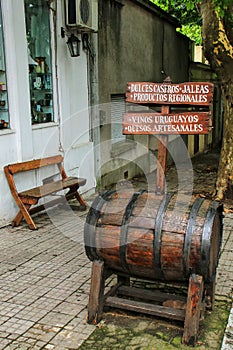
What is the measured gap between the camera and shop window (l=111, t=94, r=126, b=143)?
970cm

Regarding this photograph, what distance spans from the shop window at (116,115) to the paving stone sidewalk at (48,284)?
3.34 metres

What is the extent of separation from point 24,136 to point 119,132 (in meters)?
3.84

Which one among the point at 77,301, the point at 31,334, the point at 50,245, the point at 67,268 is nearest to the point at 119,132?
the point at 50,245

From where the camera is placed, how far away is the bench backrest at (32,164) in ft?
21.0

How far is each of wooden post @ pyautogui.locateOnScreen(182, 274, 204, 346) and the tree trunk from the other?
15.5 feet

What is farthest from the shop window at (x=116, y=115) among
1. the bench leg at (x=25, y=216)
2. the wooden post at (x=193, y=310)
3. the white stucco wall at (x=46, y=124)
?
the wooden post at (x=193, y=310)

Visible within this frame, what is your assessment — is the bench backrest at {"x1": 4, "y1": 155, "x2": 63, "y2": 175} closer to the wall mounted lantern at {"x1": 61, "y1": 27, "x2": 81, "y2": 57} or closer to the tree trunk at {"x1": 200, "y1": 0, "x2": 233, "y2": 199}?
the wall mounted lantern at {"x1": 61, "y1": 27, "x2": 81, "y2": 57}

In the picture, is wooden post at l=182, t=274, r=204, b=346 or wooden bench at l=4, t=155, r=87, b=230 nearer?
wooden post at l=182, t=274, r=204, b=346

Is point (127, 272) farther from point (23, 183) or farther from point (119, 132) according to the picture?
point (119, 132)

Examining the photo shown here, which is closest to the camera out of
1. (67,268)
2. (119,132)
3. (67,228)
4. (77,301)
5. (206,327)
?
(206,327)

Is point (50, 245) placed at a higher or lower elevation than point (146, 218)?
lower

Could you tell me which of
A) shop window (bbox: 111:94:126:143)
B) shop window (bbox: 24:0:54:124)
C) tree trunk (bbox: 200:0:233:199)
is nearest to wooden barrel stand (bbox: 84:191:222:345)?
shop window (bbox: 24:0:54:124)

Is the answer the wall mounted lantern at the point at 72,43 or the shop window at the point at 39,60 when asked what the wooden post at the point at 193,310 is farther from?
the wall mounted lantern at the point at 72,43

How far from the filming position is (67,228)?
21.3 feet
